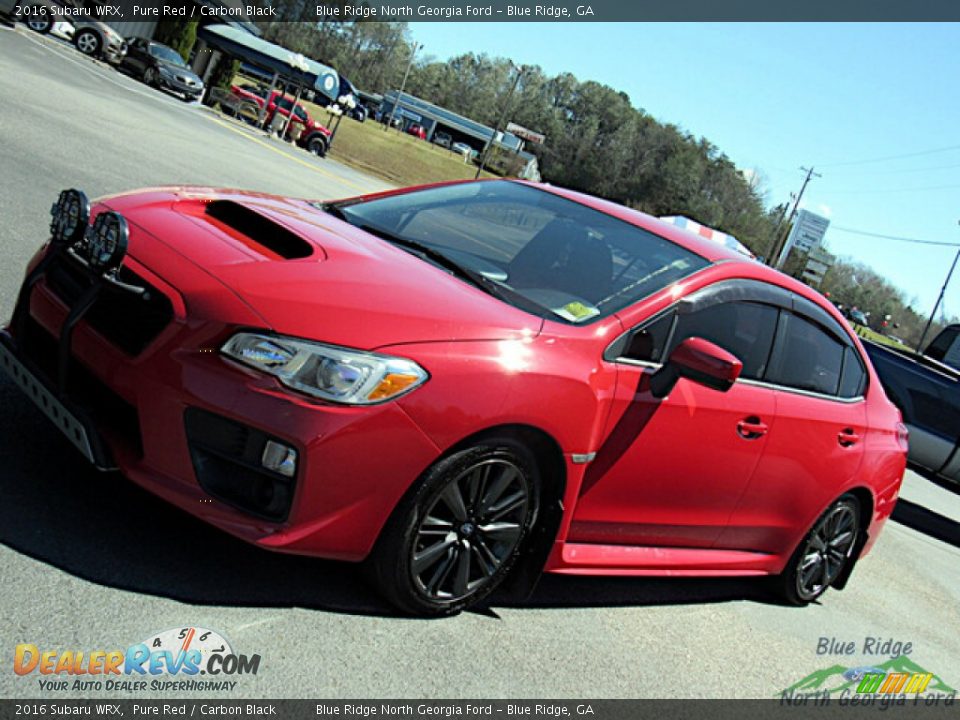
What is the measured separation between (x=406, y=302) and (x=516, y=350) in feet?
1.44

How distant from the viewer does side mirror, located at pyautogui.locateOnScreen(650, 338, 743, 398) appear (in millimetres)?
4031

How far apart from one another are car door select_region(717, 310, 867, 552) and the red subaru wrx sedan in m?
0.02

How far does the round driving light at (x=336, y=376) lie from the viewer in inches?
127

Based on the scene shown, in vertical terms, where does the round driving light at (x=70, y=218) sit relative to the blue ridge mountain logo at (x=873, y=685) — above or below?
above

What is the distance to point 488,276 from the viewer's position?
422cm

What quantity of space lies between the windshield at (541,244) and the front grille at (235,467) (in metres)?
1.28

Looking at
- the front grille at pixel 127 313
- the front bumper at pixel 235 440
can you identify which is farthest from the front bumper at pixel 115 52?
the front bumper at pixel 235 440

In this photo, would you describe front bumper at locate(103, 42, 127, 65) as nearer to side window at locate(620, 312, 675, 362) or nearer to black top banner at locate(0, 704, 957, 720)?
side window at locate(620, 312, 675, 362)

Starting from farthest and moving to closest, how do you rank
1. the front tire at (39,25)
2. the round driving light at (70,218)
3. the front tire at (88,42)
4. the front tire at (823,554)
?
1. the front tire at (88,42)
2. the front tire at (39,25)
3. the front tire at (823,554)
4. the round driving light at (70,218)

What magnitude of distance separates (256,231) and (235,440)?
1.10m

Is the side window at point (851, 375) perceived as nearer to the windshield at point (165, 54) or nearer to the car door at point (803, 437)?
the car door at point (803, 437)

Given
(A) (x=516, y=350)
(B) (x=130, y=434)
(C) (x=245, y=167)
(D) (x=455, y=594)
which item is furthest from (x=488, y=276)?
(C) (x=245, y=167)

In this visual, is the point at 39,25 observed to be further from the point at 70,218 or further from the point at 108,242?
the point at 108,242

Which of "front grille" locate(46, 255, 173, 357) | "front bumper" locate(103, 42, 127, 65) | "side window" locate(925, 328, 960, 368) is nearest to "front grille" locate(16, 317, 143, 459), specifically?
"front grille" locate(46, 255, 173, 357)
